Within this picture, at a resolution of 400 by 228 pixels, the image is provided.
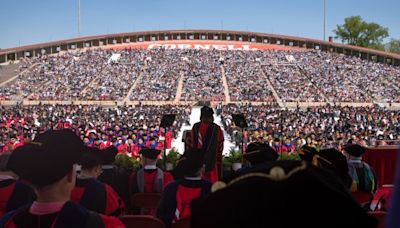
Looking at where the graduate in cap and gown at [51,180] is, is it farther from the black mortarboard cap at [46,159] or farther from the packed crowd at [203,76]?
the packed crowd at [203,76]

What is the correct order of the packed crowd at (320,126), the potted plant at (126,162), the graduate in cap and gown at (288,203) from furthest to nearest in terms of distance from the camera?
the packed crowd at (320,126), the potted plant at (126,162), the graduate in cap and gown at (288,203)

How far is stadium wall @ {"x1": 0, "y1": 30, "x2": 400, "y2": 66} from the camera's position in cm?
6312

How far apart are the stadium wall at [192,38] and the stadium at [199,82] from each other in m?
0.15

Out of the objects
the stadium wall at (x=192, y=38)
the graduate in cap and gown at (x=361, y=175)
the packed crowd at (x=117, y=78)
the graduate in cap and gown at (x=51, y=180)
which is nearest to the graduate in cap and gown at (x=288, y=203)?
the graduate in cap and gown at (x=51, y=180)

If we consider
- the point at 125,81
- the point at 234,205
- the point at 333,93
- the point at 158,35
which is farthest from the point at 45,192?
the point at 158,35

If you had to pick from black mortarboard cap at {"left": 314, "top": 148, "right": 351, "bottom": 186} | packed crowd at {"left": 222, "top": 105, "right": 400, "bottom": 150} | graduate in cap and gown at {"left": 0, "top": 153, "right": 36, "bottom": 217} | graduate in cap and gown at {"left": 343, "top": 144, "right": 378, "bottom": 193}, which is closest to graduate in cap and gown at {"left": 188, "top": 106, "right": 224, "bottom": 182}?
graduate in cap and gown at {"left": 343, "top": 144, "right": 378, "bottom": 193}

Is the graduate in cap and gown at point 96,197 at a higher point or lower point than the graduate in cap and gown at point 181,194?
higher

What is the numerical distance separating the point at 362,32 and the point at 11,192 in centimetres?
9311

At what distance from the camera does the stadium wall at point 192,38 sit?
2485 inches

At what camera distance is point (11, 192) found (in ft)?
12.5

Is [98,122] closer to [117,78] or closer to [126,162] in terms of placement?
[126,162]

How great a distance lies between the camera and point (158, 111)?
98.8ft

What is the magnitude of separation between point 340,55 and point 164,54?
24275 millimetres

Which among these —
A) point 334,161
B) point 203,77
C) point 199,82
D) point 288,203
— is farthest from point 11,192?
point 203,77
